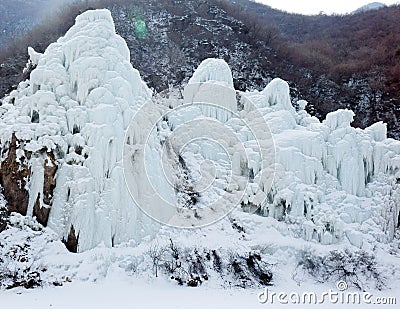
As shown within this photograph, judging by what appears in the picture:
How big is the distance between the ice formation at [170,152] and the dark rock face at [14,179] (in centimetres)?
19

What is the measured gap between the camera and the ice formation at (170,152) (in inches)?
448

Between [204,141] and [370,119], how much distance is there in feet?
66.7

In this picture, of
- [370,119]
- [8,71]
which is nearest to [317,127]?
[370,119]

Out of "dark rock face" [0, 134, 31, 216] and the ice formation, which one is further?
the ice formation

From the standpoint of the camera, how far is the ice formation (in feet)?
37.3

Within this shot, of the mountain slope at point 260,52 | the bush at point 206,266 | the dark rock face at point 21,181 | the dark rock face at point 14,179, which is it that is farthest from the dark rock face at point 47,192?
the mountain slope at point 260,52

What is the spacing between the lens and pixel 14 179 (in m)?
11.3

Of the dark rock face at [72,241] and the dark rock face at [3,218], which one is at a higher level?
the dark rock face at [3,218]

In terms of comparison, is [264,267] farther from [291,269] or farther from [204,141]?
[204,141]

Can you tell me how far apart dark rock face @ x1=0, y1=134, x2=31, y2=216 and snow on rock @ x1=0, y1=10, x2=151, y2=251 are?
0.66 ft

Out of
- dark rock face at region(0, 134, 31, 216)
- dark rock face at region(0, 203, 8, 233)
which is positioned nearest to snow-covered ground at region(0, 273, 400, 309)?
dark rock face at region(0, 203, 8, 233)

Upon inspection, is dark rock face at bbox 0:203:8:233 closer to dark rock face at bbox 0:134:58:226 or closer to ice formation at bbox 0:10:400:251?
dark rock face at bbox 0:134:58:226

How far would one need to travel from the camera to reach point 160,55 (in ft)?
125

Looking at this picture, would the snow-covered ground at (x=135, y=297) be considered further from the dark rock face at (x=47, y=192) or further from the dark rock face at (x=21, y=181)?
the dark rock face at (x=21, y=181)
